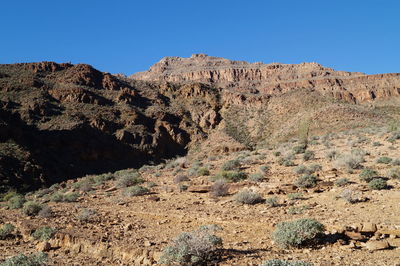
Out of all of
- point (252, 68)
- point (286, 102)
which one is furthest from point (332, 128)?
point (252, 68)

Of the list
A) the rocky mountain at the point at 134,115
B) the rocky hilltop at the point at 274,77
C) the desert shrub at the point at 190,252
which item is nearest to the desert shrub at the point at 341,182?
the desert shrub at the point at 190,252

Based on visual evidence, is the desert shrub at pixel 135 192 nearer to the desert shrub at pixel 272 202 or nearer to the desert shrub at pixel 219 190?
the desert shrub at pixel 219 190

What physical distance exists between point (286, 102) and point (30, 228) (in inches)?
2407

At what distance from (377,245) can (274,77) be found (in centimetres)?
9488

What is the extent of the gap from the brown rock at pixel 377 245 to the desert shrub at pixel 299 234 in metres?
0.94

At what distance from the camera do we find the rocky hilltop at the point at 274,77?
74875 mm

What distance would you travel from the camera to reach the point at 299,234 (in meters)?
6.35

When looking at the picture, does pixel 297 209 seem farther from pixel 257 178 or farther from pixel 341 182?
pixel 257 178

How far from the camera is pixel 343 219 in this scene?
796 cm

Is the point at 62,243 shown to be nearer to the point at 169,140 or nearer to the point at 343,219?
the point at 343,219

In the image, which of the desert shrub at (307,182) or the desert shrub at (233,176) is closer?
the desert shrub at (307,182)

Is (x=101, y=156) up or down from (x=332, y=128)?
down

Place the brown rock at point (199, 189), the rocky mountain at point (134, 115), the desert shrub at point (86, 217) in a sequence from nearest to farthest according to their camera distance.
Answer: the desert shrub at point (86, 217) → the brown rock at point (199, 189) → the rocky mountain at point (134, 115)

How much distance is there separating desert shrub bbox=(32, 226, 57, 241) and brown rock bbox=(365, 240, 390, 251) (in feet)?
26.5
